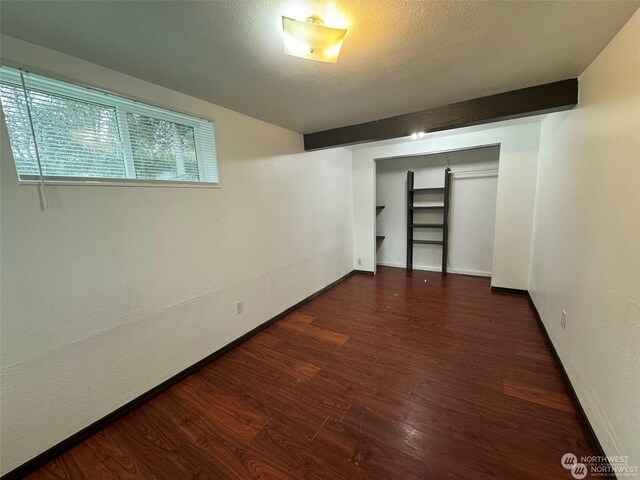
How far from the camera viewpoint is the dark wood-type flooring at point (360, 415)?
4.28 ft

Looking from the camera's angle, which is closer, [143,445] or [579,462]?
[579,462]

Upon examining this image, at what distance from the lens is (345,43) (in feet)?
4.39

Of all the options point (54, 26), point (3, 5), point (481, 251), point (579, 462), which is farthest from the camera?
point (481, 251)

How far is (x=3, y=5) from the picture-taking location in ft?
3.35

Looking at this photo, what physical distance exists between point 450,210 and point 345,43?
3807mm

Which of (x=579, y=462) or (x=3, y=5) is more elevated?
(x=3, y=5)

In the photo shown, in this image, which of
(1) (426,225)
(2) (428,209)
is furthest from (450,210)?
(1) (426,225)

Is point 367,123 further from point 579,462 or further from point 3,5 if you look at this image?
point 579,462

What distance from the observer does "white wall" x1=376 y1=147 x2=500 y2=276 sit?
4.11 metres

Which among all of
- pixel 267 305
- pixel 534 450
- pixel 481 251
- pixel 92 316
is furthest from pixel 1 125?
pixel 481 251

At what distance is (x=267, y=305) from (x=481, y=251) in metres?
3.73
